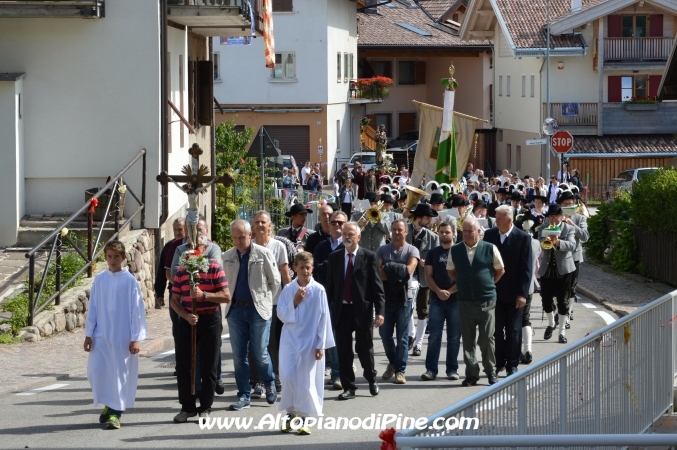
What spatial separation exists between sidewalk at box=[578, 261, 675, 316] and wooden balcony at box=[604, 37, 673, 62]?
1085 inches

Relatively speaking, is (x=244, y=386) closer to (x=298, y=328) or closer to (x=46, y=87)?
(x=298, y=328)

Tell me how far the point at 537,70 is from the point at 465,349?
40.5 m

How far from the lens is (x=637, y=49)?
165 ft

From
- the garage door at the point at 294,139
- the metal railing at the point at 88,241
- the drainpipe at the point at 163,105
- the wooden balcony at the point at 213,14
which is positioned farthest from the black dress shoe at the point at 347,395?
the garage door at the point at 294,139

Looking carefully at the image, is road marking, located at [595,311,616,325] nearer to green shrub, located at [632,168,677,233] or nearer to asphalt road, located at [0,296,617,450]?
green shrub, located at [632,168,677,233]

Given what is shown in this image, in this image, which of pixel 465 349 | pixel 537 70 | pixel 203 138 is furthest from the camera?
pixel 537 70

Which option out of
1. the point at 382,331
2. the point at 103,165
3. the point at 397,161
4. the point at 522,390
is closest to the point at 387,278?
the point at 382,331

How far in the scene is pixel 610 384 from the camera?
849cm

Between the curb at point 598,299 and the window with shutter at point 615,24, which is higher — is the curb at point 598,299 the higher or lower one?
the lower one

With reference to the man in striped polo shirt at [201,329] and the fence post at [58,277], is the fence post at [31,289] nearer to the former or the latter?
the fence post at [58,277]

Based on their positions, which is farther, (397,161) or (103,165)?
(397,161)

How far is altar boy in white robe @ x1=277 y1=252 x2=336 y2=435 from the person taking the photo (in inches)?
396

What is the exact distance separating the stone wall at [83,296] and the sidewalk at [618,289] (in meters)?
7.38

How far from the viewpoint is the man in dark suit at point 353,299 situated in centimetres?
1155
